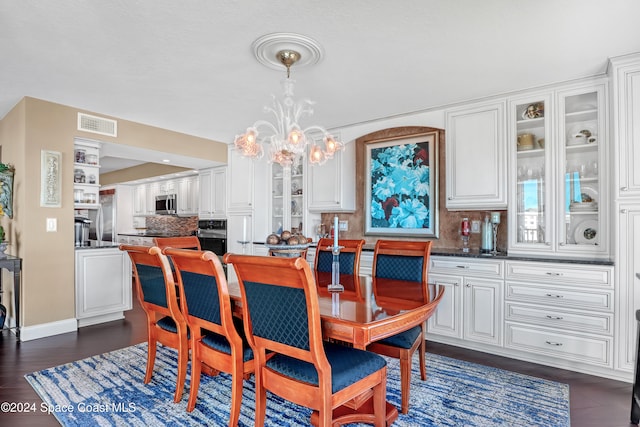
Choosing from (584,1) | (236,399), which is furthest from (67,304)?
(584,1)

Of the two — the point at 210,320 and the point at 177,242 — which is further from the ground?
the point at 177,242

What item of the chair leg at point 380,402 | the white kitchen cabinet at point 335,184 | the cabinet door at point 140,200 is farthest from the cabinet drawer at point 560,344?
the cabinet door at point 140,200

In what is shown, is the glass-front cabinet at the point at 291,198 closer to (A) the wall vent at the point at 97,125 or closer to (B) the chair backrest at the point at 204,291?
(A) the wall vent at the point at 97,125

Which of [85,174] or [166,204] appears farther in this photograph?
[166,204]

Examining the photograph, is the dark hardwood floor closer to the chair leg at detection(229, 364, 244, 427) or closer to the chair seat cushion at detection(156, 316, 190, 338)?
the chair seat cushion at detection(156, 316, 190, 338)

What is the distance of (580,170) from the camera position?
3.07 m

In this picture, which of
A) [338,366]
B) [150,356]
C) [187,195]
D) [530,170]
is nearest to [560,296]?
[530,170]

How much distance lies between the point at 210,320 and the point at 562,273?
2.71 meters

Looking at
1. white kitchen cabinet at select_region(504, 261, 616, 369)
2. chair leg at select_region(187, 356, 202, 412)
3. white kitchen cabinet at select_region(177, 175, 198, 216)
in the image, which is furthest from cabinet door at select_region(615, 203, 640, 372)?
white kitchen cabinet at select_region(177, 175, 198, 216)

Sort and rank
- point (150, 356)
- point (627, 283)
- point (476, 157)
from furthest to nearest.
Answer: point (476, 157), point (627, 283), point (150, 356)

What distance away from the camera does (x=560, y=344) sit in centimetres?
284

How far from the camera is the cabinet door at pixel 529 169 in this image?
3152 millimetres

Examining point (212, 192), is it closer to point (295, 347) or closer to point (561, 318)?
point (295, 347)

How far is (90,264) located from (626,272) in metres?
4.97
